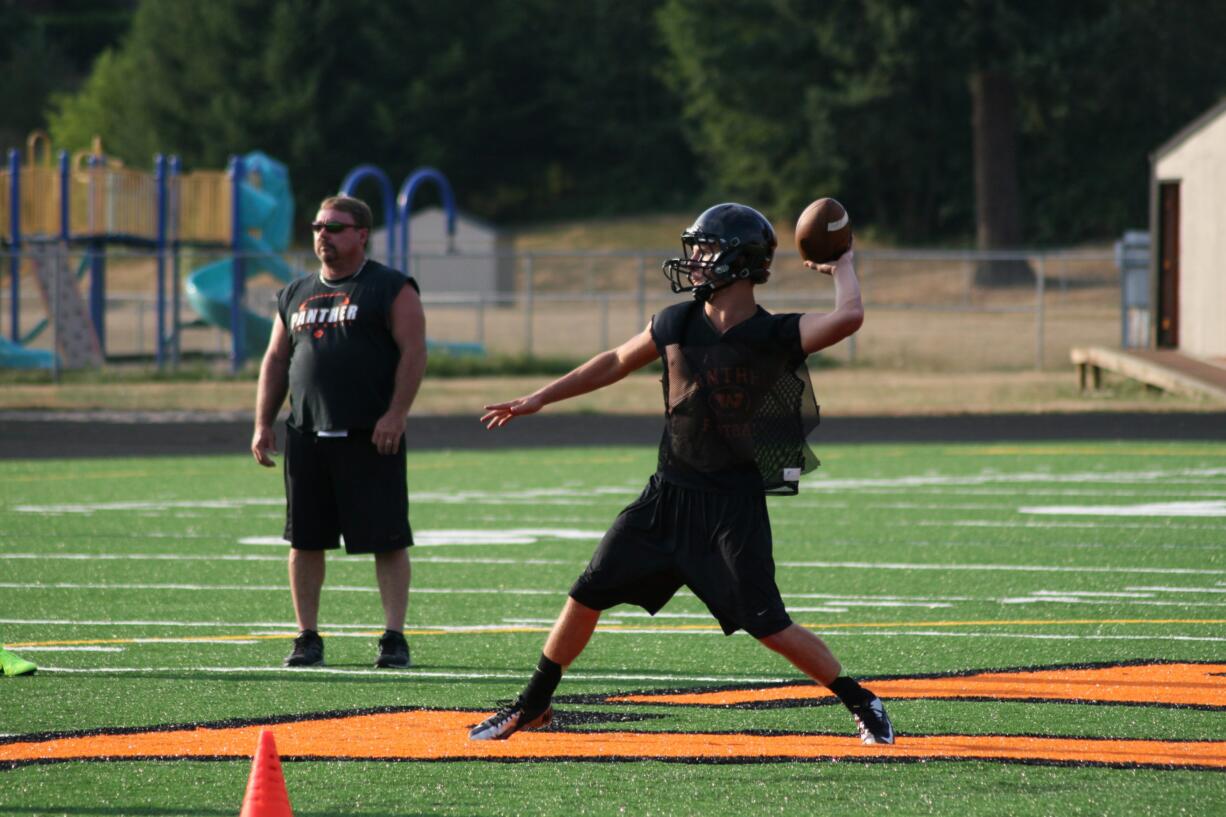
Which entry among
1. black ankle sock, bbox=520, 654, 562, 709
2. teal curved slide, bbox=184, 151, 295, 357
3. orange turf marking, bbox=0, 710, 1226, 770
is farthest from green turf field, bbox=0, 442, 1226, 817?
teal curved slide, bbox=184, 151, 295, 357

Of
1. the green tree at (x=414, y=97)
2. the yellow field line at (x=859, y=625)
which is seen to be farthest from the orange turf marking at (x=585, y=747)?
the green tree at (x=414, y=97)

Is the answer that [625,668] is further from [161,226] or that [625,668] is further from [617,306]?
[617,306]

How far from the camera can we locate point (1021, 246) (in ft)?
197

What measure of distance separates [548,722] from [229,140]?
60.7 m

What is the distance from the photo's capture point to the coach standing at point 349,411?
7.88 m

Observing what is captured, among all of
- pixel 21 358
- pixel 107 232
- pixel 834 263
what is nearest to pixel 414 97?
pixel 107 232

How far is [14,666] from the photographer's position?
7367 mm

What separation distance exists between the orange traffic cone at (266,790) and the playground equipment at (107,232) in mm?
24259

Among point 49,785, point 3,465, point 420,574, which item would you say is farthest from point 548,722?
point 3,465

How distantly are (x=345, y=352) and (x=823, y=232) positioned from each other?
101 inches

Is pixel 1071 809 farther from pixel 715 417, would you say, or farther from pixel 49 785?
pixel 49 785

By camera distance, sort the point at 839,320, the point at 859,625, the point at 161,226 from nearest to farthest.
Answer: the point at 839,320 → the point at 859,625 → the point at 161,226

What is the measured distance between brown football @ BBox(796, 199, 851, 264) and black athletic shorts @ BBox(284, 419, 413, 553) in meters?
2.46

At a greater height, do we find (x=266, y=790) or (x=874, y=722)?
(x=266, y=790)
